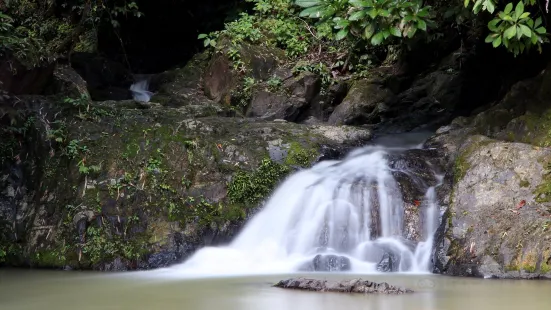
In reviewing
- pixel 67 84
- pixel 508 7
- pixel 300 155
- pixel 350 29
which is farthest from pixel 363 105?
pixel 508 7

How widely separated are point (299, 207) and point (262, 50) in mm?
6089

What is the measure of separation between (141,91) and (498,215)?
8.27 meters

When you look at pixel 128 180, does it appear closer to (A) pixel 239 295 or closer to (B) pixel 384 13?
(A) pixel 239 295

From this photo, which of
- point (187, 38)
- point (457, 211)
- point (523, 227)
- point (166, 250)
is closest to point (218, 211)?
point (166, 250)

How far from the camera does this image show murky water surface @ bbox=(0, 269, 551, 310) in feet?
14.5

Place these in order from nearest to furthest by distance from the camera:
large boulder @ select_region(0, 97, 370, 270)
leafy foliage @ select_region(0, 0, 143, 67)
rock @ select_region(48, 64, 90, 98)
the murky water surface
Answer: the murky water surface < large boulder @ select_region(0, 97, 370, 270) < rock @ select_region(48, 64, 90, 98) < leafy foliage @ select_region(0, 0, 143, 67)

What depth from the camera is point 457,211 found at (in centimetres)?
668

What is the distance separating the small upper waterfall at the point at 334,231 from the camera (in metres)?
6.60

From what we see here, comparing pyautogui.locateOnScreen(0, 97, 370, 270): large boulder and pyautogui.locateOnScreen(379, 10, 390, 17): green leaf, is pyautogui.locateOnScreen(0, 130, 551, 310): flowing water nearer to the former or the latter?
pyautogui.locateOnScreen(0, 97, 370, 270): large boulder

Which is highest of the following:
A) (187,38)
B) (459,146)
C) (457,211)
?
(187,38)

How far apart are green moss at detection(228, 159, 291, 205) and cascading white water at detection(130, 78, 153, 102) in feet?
16.7

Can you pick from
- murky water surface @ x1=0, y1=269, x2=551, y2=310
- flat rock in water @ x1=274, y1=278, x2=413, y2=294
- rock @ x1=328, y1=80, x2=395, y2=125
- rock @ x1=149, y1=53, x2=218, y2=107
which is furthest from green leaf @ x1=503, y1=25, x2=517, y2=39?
rock @ x1=149, y1=53, x2=218, y2=107

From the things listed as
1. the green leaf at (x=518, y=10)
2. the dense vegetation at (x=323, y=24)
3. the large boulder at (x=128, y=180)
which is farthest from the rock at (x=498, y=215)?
the large boulder at (x=128, y=180)

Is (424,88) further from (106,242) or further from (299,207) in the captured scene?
(106,242)
